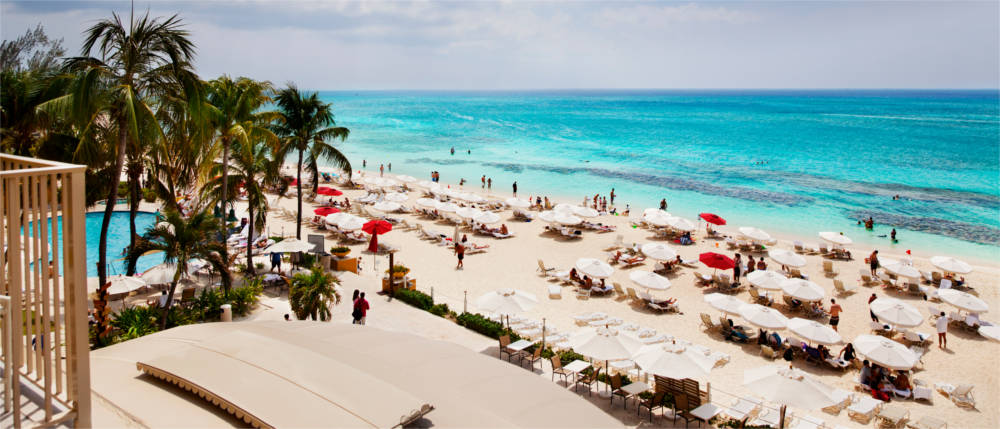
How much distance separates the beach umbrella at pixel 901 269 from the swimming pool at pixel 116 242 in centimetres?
2388

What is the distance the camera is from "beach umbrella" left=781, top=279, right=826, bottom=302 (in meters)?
16.8

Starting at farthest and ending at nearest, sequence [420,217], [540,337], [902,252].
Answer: [420,217] < [902,252] < [540,337]

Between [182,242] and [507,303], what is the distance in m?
6.98

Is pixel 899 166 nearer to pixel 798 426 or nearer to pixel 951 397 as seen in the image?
pixel 951 397

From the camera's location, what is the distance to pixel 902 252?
1077 inches

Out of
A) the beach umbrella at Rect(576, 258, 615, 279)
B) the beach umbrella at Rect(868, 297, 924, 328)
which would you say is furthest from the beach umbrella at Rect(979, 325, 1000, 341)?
the beach umbrella at Rect(576, 258, 615, 279)

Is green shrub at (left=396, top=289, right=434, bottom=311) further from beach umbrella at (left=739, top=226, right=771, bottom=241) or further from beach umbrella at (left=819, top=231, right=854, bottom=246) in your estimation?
beach umbrella at (left=819, top=231, right=854, bottom=246)

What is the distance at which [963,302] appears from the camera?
53.3ft

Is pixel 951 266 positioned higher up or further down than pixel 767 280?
higher up

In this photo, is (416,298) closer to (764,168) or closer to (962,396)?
(962,396)

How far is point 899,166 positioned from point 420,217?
162 ft

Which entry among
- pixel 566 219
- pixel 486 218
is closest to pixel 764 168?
pixel 566 219

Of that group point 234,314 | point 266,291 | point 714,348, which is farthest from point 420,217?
point 714,348

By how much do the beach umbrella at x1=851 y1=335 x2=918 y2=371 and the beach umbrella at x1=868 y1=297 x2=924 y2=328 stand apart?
271 cm
